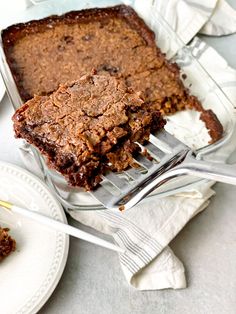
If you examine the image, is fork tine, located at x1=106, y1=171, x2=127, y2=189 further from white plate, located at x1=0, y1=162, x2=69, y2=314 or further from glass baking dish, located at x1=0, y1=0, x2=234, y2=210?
white plate, located at x1=0, y1=162, x2=69, y2=314

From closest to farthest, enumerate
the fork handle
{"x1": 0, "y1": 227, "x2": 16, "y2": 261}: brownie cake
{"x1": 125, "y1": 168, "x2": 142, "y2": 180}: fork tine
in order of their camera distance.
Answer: the fork handle < {"x1": 125, "y1": 168, "x2": 142, "y2": 180}: fork tine < {"x1": 0, "y1": 227, "x2": 16, "y2": 261}: brownie cake

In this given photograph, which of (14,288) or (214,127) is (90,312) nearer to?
(14,288)

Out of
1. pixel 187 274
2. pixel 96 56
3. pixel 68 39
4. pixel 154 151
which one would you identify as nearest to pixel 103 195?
pixel 154 151

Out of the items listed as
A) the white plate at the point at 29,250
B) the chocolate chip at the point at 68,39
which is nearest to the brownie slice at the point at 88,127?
the white plate at the point at 29,250

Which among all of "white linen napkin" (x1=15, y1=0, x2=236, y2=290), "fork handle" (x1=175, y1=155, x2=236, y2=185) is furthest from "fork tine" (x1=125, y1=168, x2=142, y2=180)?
"white linen napkin" (x1=15, y1=0, x2=236, y2=290)

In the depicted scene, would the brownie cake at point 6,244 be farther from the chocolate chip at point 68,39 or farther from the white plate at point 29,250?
the chocolate chip at point 68,39

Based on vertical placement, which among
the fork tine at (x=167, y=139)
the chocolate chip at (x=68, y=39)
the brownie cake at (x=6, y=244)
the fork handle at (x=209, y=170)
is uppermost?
the fork handle at (x=209, y=170)
